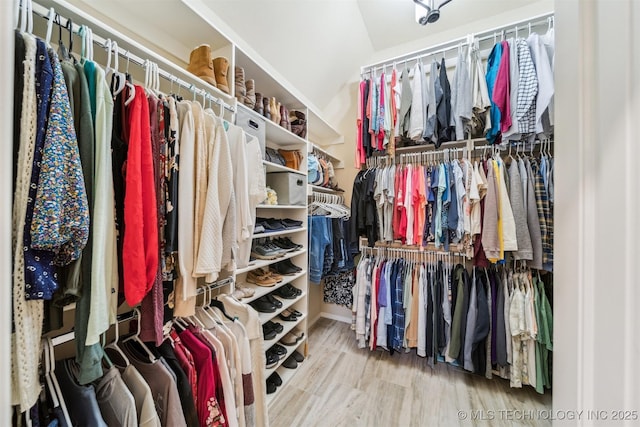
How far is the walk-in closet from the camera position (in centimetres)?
31

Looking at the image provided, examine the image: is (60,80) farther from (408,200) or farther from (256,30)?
(408,200)

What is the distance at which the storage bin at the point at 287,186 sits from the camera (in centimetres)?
174

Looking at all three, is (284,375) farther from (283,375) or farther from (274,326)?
(274,326)

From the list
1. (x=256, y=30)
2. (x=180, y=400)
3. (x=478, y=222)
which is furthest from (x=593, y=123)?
(x=256, y=30)

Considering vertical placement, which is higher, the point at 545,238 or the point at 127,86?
the point at 127,86

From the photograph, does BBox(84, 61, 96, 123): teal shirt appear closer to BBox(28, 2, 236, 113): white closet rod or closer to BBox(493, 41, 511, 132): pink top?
BBox(28, 2, 236, 113): white closet rod

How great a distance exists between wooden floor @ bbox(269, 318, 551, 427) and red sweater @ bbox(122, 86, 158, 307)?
1293 mm

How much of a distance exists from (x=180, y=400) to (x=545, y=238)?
7.10 feet

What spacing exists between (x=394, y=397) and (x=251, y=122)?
6.71ft

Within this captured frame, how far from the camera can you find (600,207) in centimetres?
29

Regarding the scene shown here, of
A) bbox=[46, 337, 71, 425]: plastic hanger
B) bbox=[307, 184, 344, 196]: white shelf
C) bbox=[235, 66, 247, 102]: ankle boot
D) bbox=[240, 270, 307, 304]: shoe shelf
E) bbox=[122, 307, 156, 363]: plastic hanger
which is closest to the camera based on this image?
bbox=[46, 337, 71, 425]: plastic hanger

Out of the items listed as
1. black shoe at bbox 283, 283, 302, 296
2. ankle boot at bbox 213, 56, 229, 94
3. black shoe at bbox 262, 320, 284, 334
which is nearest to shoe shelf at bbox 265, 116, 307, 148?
ankle boot at bbox 213, 56, 229, 94

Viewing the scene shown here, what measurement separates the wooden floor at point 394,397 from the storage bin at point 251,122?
1.72 m

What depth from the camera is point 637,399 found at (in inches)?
10.0
